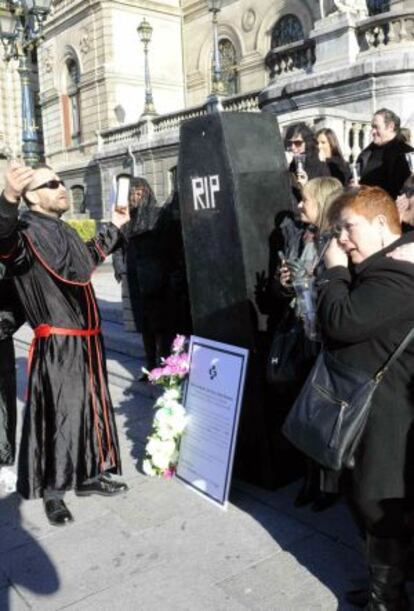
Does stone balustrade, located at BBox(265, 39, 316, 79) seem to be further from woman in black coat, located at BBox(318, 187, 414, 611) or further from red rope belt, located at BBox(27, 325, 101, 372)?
woman in black coat, located at BBox(318, 187, 414, 611)

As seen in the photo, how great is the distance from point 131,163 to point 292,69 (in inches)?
455

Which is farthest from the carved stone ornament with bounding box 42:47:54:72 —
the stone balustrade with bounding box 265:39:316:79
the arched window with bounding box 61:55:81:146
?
the stone balustrade with bounding box 265:39:316:79

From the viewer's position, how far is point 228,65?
1117 inches

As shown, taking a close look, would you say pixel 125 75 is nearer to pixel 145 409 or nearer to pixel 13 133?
pixel 13 133

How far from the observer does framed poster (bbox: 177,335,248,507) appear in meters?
3.72

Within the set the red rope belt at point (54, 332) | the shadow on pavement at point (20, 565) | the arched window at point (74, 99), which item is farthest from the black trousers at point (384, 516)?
the arched window at point (74, 99)

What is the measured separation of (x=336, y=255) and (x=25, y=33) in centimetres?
886

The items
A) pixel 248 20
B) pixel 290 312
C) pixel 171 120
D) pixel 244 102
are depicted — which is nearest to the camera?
pixel 290 312

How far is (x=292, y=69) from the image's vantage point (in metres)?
14.3

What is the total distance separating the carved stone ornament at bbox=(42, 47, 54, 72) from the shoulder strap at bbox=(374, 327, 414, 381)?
33171 mm

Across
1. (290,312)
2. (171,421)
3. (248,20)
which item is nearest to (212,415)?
(171,421)

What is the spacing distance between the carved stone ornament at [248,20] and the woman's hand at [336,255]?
Result: 2654 cm

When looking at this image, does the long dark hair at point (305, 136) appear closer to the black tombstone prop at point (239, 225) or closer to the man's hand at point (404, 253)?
the black tombstone prop at point (239, 225)

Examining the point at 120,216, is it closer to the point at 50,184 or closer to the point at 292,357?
the point at 50,184
